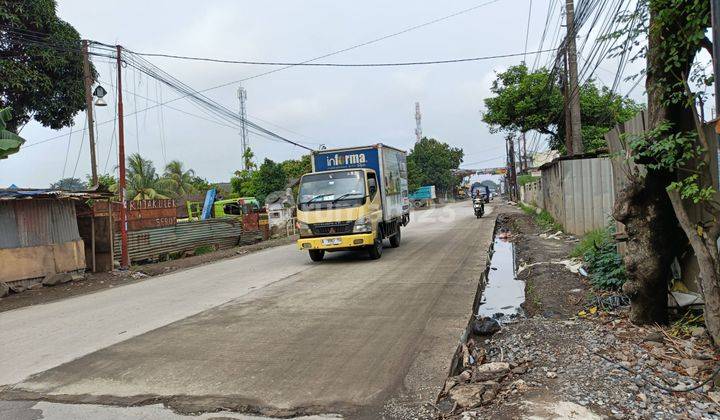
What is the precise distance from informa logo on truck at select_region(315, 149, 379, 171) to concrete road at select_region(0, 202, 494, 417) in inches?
162

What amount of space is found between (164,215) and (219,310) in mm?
12421

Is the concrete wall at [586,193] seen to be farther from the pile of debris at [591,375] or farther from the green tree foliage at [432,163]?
the green tree foliage at [432,163]

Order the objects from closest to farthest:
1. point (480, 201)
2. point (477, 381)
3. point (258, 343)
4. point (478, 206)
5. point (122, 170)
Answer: point (477, 381) < point (258, 343) < point (122, 170) < point (478, 206) < point (480, 201)

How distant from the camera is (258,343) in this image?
604 centimetres

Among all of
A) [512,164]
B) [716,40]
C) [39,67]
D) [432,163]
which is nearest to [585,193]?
[716,40]

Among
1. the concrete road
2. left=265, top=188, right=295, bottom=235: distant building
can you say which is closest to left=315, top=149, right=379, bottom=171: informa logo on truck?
the concrete road

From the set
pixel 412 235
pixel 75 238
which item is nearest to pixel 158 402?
pixel 75 238

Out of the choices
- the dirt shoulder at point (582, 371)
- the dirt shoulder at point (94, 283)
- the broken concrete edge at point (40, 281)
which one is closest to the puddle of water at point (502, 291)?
the dirt shoulder at point (582, 371)

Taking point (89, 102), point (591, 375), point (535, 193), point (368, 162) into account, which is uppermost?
point (89, 102)

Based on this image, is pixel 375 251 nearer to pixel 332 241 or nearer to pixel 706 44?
pixel 332 241

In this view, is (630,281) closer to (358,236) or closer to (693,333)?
(693,333)

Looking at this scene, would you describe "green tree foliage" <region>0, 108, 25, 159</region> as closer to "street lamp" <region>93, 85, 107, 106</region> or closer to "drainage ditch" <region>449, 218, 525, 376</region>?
"street lamp" <region>93, 85, 107, 106</region>

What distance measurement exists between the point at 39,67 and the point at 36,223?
33.6 ft

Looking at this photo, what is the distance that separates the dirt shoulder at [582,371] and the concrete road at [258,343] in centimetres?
38
